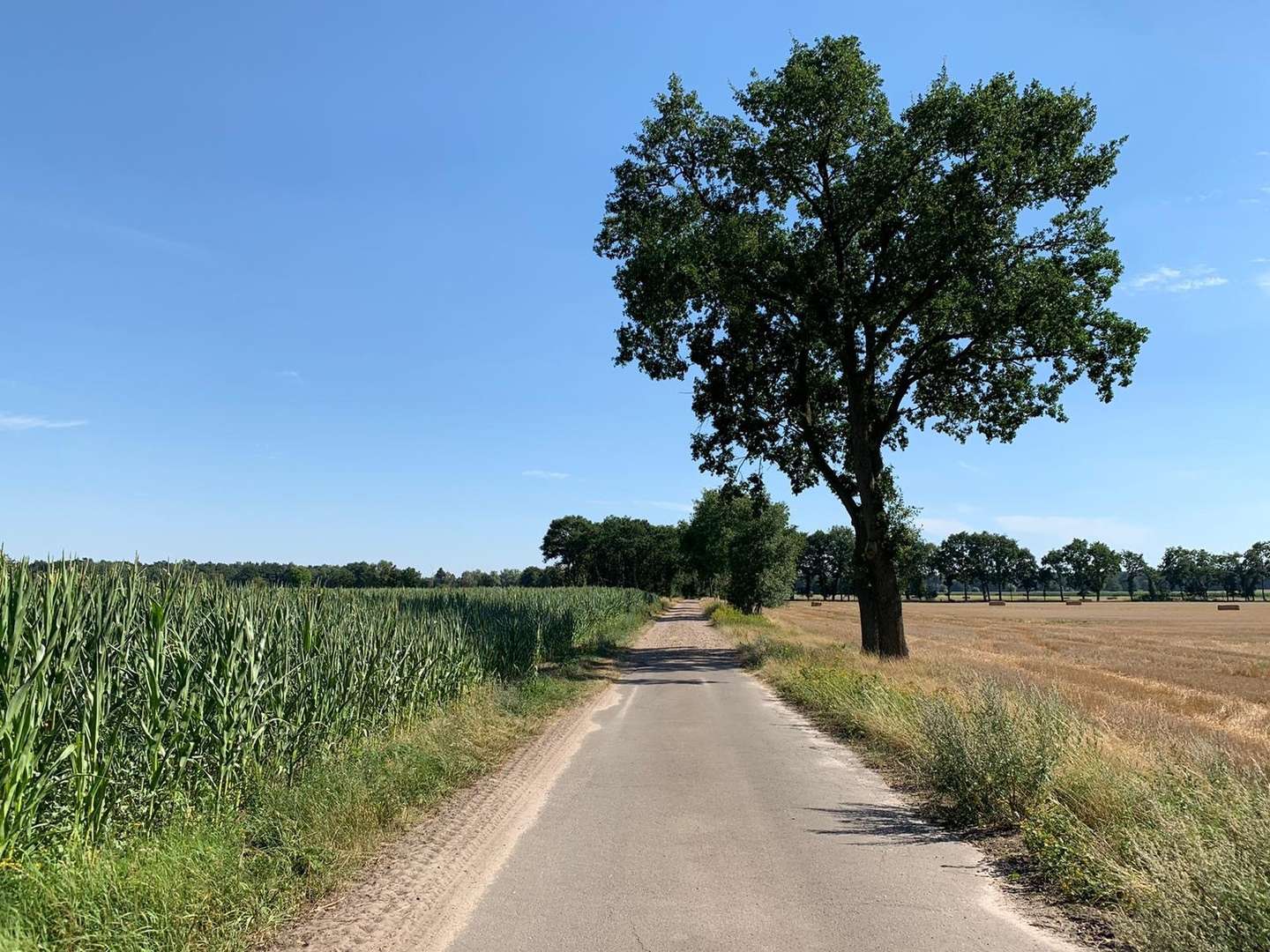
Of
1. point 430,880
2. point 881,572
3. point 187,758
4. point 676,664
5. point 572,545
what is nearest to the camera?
point 430,880

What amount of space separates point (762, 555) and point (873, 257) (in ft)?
107

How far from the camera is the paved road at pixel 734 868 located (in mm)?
5090

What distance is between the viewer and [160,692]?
6684mm

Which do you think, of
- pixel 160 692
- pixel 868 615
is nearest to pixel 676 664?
pixel 868 615

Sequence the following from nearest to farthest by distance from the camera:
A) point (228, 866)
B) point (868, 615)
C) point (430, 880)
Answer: point (228, 866)
point (430, 880)
point (868, 615)

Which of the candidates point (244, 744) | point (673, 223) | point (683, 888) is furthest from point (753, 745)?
point (673, 223)

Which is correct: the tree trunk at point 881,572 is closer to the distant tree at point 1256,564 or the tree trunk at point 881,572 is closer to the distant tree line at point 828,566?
the distant tree line at point 828,566

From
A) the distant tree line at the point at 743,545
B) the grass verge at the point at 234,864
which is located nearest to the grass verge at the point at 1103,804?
the grass verge at the point at 234,864

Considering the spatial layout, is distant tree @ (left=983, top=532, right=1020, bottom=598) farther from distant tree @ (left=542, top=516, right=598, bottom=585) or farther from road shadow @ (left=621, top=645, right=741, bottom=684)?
road shadow @ (left=621, top=645, right=741, bottom=684)

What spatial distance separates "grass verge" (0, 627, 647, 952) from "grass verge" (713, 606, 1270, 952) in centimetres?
536

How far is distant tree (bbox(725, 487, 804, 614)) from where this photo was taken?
181 feet

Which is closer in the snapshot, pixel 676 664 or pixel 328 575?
pixel 676 664

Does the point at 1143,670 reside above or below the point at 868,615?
below

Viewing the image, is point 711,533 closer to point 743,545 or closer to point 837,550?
point 743,545
